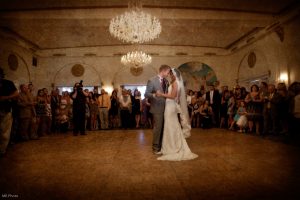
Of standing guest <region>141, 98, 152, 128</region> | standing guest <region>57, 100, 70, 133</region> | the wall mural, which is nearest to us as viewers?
standing guest <region>57, 100, 70, 133</region>

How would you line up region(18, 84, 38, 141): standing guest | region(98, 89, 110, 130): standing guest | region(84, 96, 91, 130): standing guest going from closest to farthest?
1. region(18, 84, 38, 141): standing guest
2. region(84, 96, 91, 130): standing guest
3. region(98, 89, 110, 130): standing guest

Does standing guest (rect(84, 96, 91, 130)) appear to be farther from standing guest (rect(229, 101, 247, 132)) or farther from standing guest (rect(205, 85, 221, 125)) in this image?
standing guest (rect(229, 101, 247, 132))

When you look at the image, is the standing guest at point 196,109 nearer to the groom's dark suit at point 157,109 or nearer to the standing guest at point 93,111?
the standing guest at point 93,111

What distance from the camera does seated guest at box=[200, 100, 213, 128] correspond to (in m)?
9.42

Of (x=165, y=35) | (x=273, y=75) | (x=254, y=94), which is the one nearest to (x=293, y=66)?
(x=273, y=75)

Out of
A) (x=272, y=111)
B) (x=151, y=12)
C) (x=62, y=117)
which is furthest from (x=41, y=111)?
(x=272, y=111)

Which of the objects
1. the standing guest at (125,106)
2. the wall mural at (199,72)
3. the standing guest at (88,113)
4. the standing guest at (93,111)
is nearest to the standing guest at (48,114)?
the standing guest at (88,113)

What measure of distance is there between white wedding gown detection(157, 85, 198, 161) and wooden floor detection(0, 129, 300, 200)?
8.8 inches

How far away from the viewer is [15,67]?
11.8m

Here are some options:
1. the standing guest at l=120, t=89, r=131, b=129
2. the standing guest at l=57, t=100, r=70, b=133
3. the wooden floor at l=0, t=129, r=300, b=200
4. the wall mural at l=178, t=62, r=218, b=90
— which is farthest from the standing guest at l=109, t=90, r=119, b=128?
the wall mural at l=178, t=62, r=218, b=90

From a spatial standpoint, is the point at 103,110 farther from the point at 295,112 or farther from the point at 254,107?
the point at 295,112

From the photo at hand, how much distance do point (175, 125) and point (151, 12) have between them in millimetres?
6122

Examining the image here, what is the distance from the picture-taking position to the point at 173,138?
13.5ft

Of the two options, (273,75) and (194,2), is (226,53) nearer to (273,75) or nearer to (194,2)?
(273,75)
